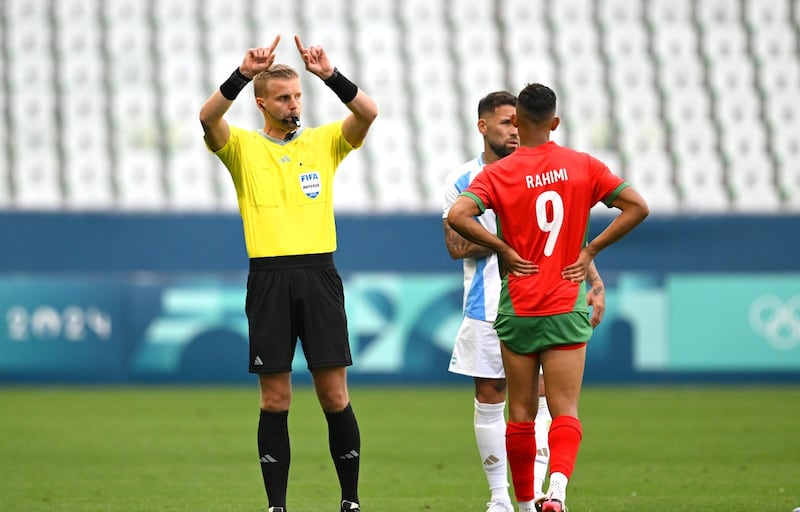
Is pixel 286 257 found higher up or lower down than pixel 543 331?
higher up

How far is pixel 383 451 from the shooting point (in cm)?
980

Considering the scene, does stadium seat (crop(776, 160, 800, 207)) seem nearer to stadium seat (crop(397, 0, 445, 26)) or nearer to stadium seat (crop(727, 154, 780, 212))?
stadium seat (crop(727, 154, 780, 212))

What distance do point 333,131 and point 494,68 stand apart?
12683 millimetres

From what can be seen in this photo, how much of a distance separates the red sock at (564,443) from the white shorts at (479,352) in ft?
3.18

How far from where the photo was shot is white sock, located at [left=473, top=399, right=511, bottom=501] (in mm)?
6637

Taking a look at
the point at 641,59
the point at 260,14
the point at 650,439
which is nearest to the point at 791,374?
the point at 650,439

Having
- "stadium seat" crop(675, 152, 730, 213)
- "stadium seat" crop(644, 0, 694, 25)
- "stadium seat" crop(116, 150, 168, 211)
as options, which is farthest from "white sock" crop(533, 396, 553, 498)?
"stadium seat" crop(644, 0, 694, 25)

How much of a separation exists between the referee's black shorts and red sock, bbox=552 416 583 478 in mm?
1062

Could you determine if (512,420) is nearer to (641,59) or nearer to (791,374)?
(791,374)

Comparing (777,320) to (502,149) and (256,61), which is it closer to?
(502,149)

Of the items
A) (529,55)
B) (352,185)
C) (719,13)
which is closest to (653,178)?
(529,55)

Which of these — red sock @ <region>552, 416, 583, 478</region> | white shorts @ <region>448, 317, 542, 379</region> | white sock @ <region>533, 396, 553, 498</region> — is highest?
white shorts @ <region>448, 317, 542, 379</region>

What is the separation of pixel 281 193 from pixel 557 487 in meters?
1.89

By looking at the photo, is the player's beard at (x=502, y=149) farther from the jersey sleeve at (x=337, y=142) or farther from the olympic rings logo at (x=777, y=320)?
the olympic rings logo at (x=777, y=320)
